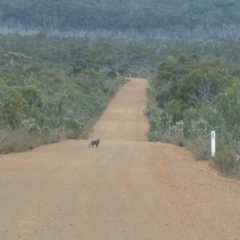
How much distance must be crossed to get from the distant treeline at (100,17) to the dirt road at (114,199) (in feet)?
529

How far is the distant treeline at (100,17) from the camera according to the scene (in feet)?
586

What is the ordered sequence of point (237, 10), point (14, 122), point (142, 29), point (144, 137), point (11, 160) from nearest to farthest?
point (11, 160)
point (14, 122)
point (144, 137)
point (142, 29)
point (237, 10)

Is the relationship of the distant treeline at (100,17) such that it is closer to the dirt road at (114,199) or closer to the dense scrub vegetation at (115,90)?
the dense scrub vegetation at (115,90)

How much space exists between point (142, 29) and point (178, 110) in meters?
141

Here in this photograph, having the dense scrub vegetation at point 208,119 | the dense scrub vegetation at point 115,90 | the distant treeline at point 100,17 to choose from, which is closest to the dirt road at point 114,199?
the dense scrub vegetation at point 208,119

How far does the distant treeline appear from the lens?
179 m

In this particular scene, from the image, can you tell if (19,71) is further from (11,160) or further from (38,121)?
(11,160)

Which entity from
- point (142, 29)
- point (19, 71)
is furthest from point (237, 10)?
point (19, 71)

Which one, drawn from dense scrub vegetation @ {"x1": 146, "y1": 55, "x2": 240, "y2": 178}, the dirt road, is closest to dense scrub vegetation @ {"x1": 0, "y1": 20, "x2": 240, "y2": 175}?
dense scrub vegetation @ {"x1": 146, "y1": 55, "x2": 240, "y2": 178}

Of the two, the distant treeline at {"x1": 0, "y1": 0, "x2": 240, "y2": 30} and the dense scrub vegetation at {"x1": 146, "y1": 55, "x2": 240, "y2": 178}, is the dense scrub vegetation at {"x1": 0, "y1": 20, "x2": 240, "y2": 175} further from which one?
the distant treeline at {"x1": 0, "y1": 0, "x2": 240, "y2": 30}

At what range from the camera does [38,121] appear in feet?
80.6

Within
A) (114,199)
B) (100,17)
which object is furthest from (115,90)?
(100,17)

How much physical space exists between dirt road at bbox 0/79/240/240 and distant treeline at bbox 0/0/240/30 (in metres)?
161

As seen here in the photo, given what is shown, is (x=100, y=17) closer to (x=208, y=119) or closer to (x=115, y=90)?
(x=115, y=90)
